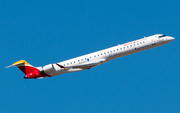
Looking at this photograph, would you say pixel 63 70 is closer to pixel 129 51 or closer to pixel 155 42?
pixel 129 51

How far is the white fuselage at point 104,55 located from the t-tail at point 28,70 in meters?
1.96

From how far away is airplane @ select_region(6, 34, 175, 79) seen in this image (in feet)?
123

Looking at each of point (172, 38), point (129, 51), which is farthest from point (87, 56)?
point (172, 38)

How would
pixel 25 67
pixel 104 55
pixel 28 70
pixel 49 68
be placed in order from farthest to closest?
pixel 25 67
pixel 28 70
pixel 49 68
pixel 104 55

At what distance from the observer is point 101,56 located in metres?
37.4

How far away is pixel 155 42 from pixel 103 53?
30.4 feet

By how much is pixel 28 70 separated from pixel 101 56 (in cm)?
1340

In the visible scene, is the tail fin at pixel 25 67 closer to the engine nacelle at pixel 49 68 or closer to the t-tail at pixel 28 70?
the t-tail at pixel 28 70

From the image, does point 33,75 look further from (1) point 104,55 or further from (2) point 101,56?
(1) point 104,55

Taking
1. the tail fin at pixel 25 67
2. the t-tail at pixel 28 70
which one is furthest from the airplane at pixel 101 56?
the tail fin at pixel 25 67

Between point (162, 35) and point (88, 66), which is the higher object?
point (162, 35)

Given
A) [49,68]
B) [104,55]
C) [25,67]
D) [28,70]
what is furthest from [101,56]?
[25,67]

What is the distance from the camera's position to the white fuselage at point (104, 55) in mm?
37312

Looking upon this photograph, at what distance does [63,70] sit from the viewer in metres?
37.9
